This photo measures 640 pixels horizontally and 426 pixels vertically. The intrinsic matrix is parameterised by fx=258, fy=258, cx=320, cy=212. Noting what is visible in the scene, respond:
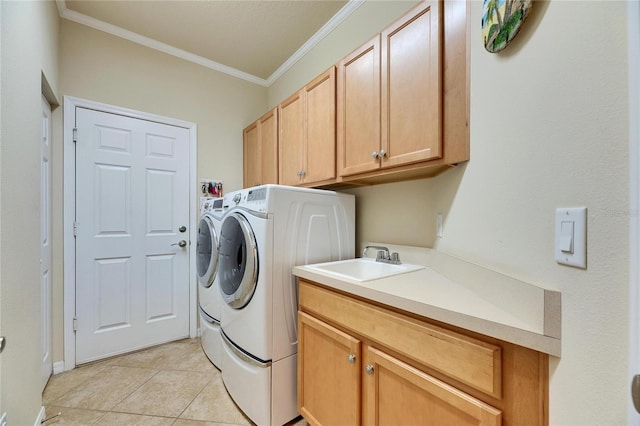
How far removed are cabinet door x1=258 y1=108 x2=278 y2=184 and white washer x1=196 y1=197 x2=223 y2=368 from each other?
511 millimetres

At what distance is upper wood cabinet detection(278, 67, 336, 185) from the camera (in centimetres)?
166

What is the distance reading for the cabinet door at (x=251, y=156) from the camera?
252 centimetres

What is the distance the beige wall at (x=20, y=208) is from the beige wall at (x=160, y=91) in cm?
74

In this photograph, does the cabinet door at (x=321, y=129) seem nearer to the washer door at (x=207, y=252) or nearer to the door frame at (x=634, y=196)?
the washer door at (x=207, y=252)

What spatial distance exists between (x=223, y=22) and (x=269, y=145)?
1030 millimetres

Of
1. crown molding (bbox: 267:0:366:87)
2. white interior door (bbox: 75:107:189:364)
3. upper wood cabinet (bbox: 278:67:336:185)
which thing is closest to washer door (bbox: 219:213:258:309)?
upper wood cabinet (bbox: 278:67:336:185)

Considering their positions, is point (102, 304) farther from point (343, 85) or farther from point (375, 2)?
point (375, 2)

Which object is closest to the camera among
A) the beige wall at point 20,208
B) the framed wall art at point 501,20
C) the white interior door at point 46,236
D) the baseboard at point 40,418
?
the framed wall art at point 501,20

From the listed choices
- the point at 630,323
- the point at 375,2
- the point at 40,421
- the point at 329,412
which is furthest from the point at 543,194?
the point at 40,421

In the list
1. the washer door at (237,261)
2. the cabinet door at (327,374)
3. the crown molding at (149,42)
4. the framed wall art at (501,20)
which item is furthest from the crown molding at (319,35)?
the cabinet door at (327,374)

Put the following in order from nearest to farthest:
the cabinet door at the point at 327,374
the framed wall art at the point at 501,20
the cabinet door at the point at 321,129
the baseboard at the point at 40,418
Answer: the framed wall art at the point at 501,20
the cabinet door at the point at 327,374
the baseboard at the point at 40,418
the cabinet door at the point at 321,129

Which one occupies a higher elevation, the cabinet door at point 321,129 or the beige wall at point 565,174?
the cabinet door at point 321,129

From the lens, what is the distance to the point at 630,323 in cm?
44

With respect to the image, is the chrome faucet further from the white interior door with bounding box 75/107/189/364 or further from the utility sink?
the white interior door with bounding box 75/107/189/364
